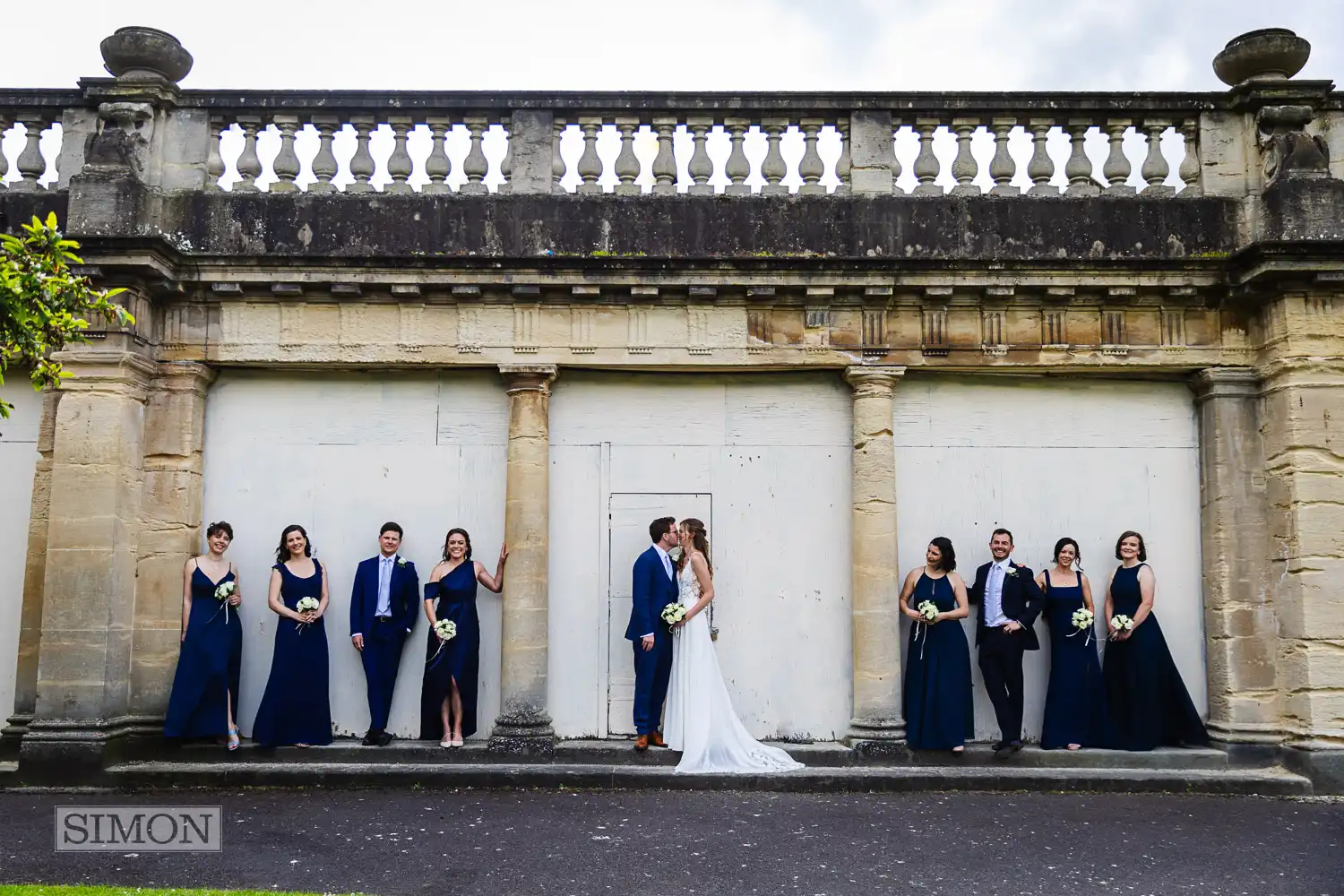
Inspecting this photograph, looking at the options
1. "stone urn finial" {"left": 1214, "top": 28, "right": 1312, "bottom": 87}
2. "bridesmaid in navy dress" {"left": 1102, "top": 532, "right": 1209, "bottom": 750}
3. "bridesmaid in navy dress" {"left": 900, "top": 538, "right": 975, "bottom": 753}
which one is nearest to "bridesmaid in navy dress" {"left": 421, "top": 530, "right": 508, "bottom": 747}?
"bridesmaid in navy dress" {"left": 900, "top": 538, "right": 975, "bottom": 753}

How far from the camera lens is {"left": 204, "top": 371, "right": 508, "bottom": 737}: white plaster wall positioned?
387 inches

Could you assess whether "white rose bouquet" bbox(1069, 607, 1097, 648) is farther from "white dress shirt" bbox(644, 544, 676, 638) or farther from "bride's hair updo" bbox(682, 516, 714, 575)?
"white dress shirt" bbox(644, 544, 676, 638)

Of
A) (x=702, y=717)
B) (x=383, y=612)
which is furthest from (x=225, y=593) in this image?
(x=702, y=717)

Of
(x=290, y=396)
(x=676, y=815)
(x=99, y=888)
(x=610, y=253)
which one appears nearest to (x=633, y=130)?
(x=610, y=253)

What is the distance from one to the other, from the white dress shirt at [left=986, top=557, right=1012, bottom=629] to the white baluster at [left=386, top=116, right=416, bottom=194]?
5.83 m

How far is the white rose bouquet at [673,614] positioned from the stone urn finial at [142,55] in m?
6.22

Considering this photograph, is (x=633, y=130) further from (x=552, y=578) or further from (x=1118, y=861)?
(x=1118, y=861)

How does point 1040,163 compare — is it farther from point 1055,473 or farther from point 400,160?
point 400,160

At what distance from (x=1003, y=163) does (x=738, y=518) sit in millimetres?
3795

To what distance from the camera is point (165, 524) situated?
9.67 m

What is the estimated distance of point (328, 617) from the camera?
32.3 feet

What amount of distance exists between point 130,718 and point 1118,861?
7326 mm

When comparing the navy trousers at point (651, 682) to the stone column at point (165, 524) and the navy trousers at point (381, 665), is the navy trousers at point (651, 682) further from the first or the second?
the stone column at point (165, 524)

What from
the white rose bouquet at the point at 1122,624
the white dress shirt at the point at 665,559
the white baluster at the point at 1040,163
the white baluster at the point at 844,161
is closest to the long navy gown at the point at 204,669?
the white dress shirt at the point at 665,559
